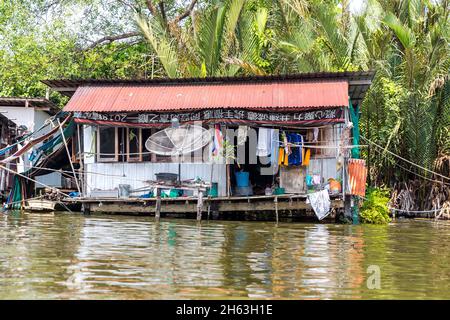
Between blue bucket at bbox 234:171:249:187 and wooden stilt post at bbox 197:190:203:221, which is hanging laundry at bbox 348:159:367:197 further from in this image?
wooden stilt post at bbox 197:190:203:221

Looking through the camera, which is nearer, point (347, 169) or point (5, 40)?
point (347, 169)

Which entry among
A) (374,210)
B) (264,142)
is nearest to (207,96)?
(264,142)

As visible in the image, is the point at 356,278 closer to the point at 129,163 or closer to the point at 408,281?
the point at 408,281

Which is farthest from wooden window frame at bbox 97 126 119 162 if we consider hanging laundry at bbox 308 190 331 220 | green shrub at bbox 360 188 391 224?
green shrub at bbox 360 188 391 224

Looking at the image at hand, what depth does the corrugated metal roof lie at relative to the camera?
18203 millimetres

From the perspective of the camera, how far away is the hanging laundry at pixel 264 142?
18172 millimetres

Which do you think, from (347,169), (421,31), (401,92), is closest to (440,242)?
(347,169)

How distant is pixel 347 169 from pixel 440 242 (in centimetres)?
411

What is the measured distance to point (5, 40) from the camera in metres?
28.5

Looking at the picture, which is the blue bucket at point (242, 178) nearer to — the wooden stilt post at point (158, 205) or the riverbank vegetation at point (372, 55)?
the wooden stilt post at point (158, 205)

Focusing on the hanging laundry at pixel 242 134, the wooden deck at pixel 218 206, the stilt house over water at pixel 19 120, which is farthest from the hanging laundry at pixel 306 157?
the stilt house over water at pixel 19 120

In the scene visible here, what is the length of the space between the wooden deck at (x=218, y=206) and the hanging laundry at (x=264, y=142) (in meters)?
1.19

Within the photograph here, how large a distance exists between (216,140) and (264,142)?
4.14ft

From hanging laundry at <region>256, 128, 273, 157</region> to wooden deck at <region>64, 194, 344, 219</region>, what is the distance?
1185 millimetres
